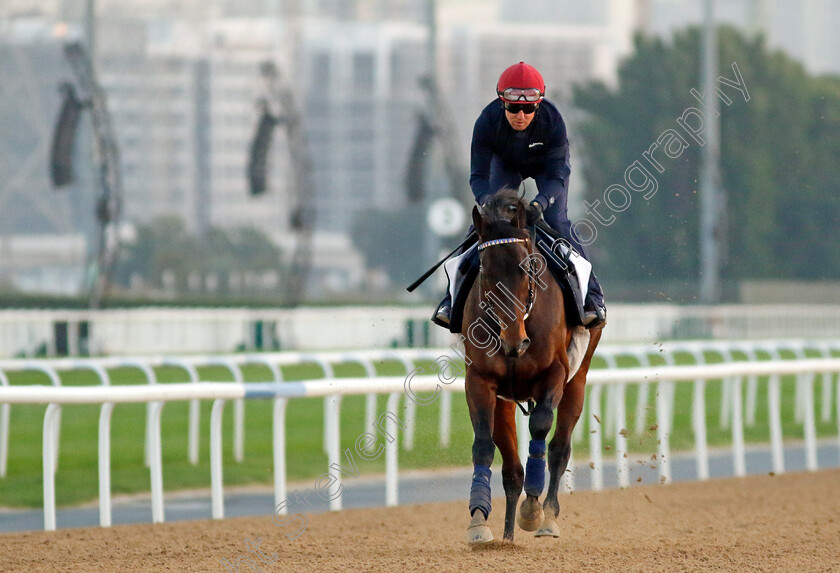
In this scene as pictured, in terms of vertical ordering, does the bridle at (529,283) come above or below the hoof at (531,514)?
above

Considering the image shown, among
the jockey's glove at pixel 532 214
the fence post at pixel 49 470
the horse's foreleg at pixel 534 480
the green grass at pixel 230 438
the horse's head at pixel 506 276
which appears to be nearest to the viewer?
the horse's head at pixel 506 276

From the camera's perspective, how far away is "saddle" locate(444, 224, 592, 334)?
5898 millimetres

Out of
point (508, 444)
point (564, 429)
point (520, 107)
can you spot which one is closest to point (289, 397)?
point (508, 444)

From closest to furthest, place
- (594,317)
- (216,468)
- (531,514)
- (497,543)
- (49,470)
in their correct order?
(531,514) < (497,543) < (594,317) < (49,470) < (216,468)

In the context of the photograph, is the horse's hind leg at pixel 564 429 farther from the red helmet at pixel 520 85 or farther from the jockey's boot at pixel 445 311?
the red helmet at pixel 520 85

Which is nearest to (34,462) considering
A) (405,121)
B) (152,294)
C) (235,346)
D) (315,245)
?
(235,346)

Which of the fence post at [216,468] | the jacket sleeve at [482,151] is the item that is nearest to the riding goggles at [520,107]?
the jacket sleeve at [482,151]

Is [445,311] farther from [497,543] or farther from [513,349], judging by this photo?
[497,543]

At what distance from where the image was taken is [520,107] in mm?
6113

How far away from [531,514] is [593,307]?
975mm

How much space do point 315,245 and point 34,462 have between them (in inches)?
774

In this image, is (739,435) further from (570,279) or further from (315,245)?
(315,245)

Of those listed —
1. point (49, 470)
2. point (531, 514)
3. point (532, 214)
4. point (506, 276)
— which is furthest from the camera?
point (49, 470)

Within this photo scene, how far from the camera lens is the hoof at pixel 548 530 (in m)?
5.95
